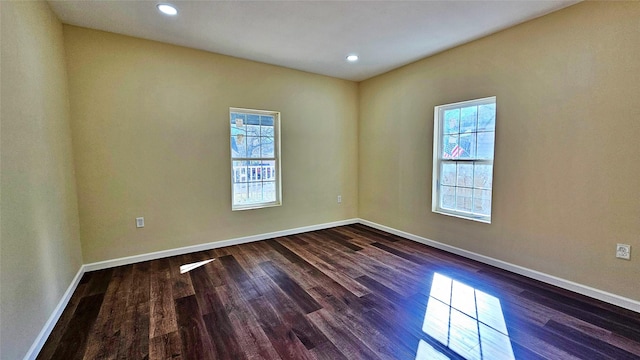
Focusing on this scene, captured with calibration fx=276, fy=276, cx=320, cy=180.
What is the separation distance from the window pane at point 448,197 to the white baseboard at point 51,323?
13.5 feet

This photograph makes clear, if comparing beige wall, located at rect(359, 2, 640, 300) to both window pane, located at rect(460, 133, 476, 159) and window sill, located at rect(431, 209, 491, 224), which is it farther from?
window pane, located at rect(460, 133, 476, 159)

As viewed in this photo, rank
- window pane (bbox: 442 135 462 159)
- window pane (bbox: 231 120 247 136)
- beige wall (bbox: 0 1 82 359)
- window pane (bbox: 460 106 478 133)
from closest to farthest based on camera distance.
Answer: beige wall (bbox: 0 1 82 359)
window pane (bbox: 460 106 478 133)
window pane (bbox: 442 135 462 159)
window pane (bbox: 231 120 247 136)

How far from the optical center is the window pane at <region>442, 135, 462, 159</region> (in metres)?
3.57

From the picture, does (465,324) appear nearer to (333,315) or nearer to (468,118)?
(333,315)

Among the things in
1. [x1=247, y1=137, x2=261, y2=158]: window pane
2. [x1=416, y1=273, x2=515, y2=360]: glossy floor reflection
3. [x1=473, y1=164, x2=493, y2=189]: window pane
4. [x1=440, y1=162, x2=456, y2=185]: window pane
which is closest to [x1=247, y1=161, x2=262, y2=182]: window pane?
[x1=247, y1=137, x2=261, y2=158]: window pane

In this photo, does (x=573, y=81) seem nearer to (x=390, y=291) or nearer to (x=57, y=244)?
(x=390, y=291)

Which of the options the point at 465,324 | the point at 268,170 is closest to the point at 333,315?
the point at 465,324

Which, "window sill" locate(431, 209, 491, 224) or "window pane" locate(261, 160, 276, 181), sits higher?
"window pane" locate(261, 160, 276, 181)

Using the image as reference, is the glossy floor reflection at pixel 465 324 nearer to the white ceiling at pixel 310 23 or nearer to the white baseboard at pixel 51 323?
the white baseboard at pixel 51 323

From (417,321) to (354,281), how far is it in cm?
79

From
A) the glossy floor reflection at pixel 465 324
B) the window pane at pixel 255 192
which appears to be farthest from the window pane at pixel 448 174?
the window pane at pixel 255 192

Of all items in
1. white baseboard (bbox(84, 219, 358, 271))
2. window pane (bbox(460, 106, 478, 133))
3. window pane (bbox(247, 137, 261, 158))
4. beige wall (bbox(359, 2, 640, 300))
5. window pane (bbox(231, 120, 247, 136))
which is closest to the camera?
beige wall (bbox(359, 2, 640, 300))

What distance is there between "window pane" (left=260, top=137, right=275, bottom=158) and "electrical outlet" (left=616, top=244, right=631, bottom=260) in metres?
3.87

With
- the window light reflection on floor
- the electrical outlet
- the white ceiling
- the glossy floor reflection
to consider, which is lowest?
the glossy floor reflection
